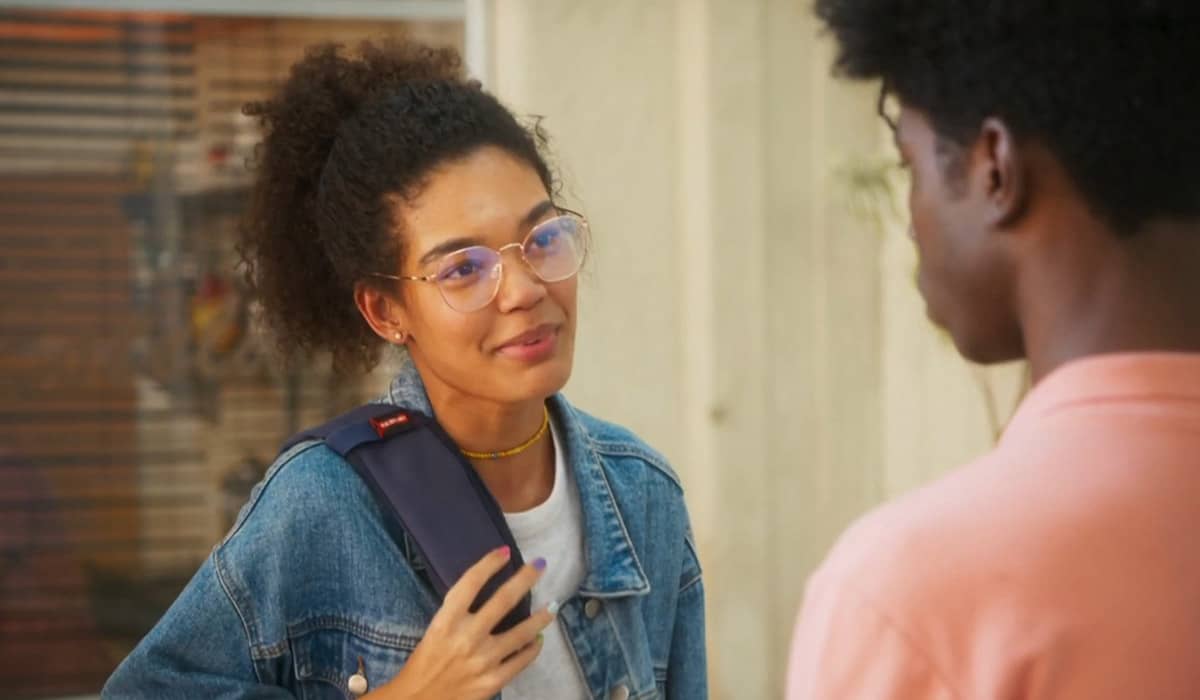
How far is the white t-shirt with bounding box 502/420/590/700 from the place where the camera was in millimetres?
2363

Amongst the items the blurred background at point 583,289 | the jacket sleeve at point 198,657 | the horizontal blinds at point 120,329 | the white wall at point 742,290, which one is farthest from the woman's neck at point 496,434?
the horizontal blinds at point 120,329

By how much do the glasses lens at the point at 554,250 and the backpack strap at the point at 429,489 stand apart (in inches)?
11.3

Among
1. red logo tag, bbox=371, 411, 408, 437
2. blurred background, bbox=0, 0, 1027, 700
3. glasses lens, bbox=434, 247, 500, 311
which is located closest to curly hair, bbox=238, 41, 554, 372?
glasses lens, bbox=434, 247, 500, 311

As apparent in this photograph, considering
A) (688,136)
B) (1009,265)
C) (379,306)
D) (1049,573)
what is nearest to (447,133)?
(379,306)

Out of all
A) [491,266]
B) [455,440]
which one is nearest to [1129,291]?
[491,266]

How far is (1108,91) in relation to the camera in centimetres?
115

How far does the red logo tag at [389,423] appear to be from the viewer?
93.4 inches

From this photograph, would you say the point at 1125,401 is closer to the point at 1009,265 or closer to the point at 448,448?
the point at 1009,265

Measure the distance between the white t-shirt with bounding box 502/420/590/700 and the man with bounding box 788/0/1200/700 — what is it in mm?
1235

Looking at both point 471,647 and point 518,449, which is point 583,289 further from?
point 471,647

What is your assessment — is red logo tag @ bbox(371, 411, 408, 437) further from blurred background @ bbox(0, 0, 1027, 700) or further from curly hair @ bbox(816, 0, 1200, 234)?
blurred background @ bbox(0, 0, 1027, 700)

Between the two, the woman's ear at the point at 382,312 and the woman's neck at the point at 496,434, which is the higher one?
the woman's ear at the point at 382,312

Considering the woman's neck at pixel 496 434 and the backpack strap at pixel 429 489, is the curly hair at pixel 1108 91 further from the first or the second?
the woman's neck at pixel 496 434

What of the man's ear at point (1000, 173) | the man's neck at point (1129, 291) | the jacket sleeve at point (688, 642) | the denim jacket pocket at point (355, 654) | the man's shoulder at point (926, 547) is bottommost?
the jacket sleeve at point (688, 642)
